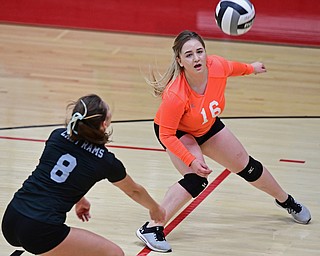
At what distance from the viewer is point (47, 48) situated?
37.9 ft

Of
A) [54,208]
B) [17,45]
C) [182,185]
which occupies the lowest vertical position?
[17,45]

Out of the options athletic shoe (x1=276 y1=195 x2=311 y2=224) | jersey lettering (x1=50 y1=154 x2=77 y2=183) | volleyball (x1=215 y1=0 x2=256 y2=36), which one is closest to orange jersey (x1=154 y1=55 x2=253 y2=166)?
volleyball (x1=215 y1=0 x2=256 y2=36)

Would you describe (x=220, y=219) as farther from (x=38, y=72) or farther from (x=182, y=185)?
(x=38, y=72)

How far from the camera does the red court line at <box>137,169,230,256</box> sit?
593cm

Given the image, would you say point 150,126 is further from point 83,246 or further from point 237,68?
point 83,246

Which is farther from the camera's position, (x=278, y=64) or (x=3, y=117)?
(x=278, y=64)

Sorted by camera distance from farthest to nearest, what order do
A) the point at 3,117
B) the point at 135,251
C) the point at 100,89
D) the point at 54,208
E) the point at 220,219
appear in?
the point at 100,89
the point at 3,117
the point at 220,219
the point at 135,251
the point at 54,208

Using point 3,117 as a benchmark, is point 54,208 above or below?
above

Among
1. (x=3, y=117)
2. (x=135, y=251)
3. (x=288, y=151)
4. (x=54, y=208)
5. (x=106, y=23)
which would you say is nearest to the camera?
(x=54, y=208)

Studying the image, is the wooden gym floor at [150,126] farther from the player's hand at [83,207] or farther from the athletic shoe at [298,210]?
the player's hand at [83,207]

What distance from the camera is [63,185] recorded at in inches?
177

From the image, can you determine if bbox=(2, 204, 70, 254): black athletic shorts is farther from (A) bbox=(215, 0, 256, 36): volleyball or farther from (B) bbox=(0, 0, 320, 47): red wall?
(B) bbox=(0, 0, 320, 47): red wall

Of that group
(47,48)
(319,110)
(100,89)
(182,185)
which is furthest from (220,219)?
(47,48)

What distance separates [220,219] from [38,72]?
4.68m
